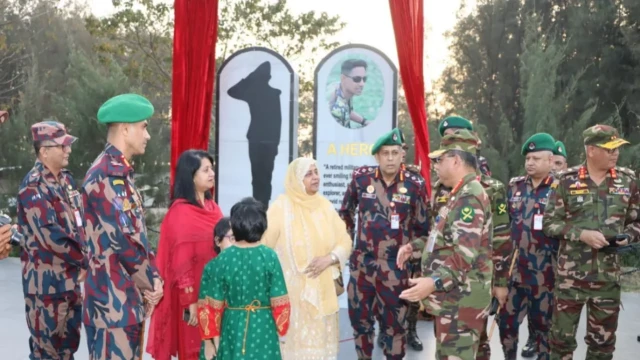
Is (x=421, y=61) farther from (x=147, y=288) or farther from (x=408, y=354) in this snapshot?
(x=147, y=288)

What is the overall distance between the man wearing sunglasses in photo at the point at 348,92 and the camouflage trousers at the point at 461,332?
9.51 ft

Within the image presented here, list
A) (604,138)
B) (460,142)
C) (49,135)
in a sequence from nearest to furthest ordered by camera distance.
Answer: (460,142), (49,135), (604,138)

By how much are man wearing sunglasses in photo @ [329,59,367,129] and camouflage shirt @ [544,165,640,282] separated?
2.15 m

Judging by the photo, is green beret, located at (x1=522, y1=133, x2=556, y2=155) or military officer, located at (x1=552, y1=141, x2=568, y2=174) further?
military officer, located at (x1=552, y1=141, x2=568, y2=174)

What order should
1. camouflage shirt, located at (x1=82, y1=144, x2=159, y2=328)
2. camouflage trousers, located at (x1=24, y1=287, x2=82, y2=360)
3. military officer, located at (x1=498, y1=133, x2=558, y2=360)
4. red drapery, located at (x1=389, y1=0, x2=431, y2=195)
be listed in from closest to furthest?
camouflage shirt, located at (x1=82, y1=144, x2=159, y2=328), camouflage trousers, located at (x1=24, y1=287, x2=82, y2=360), military officer, located at (x1=498, y1=133, x2=558, y2=360), red drapery, located at (x1=389, y1=0, x2=431, y2=195)

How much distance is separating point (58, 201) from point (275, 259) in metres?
1.61

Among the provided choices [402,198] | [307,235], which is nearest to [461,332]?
[307,235]

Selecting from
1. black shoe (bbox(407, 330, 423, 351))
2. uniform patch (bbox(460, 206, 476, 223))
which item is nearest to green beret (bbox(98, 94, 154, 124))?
uniform patch (bbox(460, 206, 476, 223))

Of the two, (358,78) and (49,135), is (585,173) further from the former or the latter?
(49,135)

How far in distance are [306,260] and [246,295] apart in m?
0.78

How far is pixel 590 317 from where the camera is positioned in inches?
156

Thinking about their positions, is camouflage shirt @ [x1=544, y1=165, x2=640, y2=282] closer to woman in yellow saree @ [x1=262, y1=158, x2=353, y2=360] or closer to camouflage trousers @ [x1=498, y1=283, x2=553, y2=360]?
camouflage trousers @ [x1=498, y1=283, x2=553, y2=360]

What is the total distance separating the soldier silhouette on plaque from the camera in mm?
5668

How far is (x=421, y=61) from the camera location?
525cm
